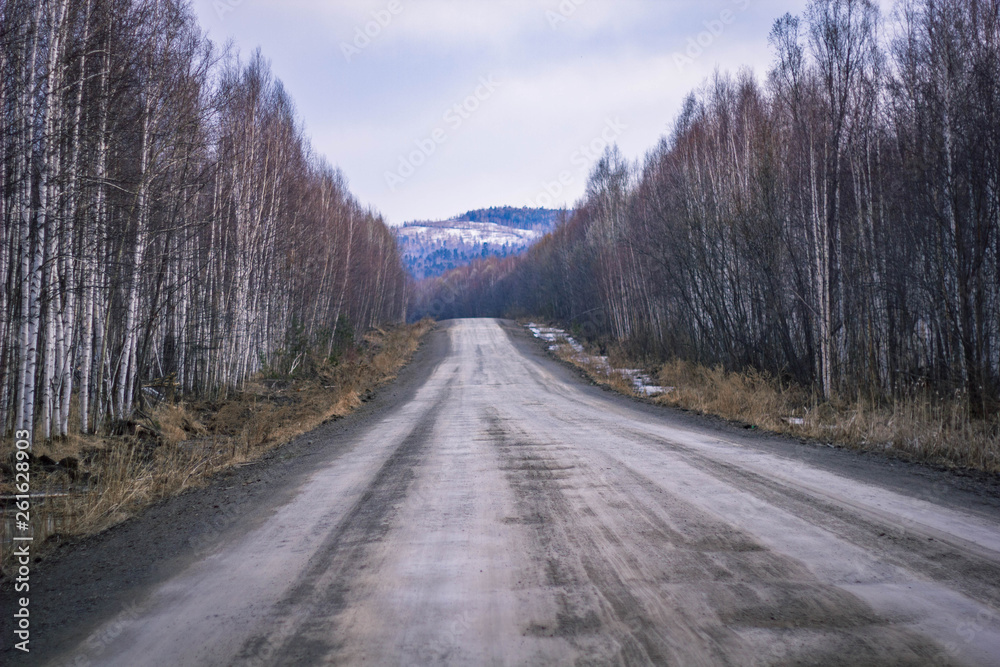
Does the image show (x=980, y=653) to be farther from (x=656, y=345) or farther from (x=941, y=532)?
(x=656, y=345)

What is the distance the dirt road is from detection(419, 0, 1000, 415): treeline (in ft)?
21.3

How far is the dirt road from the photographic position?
91.0 inches

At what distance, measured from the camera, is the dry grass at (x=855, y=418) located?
6.20 m

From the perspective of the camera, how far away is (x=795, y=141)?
44.5ft

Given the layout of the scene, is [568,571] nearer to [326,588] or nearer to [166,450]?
[326,588]

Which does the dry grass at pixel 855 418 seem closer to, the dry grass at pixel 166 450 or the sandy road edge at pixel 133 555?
the sandy road edge at pixel 133 555

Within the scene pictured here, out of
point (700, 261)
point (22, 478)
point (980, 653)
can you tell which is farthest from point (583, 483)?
point (700, 261)

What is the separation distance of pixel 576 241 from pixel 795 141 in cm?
3217

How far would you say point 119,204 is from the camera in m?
8.04

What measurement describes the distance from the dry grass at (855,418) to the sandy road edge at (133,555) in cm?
698

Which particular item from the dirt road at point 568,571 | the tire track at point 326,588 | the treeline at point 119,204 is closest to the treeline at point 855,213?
the dirt road at point 568,571

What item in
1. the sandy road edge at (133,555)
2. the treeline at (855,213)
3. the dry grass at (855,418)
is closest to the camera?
the sandy road edge at (133,555)

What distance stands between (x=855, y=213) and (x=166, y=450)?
15.1 metres

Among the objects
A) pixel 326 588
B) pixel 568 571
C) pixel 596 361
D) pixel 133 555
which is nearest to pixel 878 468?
pixel 568 571
